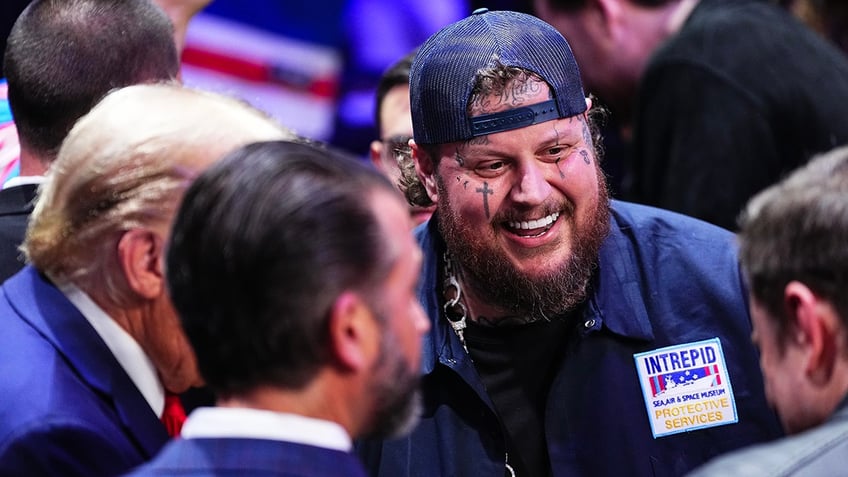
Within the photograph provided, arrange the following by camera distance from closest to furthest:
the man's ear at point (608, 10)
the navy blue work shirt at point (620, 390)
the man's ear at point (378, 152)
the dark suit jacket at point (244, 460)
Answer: the dark suit jacket at point (244, 460), the navy blue work shirt at point (620, 390), the man's ear at point (378, 152), the man's ear at point (608, 10)

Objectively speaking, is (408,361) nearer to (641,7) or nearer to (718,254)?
(718,254)

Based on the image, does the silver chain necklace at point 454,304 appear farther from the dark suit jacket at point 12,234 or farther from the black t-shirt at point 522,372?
the dark suit jacket at point 12,234

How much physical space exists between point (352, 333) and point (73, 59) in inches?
61.1

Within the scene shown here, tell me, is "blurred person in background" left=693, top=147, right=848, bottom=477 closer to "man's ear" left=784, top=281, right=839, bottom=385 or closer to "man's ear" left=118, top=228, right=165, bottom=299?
"man's ear" left=784, top=281, right=839, bottom=385

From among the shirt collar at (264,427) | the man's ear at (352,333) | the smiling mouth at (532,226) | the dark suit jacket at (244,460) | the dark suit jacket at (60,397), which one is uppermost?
the man's ear at (352,333)

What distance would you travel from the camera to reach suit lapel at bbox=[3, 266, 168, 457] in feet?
7.15

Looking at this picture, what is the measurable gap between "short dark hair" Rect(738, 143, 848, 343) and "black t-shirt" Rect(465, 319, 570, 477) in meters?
0.91

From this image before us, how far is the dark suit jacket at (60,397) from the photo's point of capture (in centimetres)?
202

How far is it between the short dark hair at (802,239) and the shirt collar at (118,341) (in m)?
1.09

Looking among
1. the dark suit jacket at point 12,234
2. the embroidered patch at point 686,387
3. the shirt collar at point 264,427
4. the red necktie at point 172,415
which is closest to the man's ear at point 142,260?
the red necktie at point 172,415

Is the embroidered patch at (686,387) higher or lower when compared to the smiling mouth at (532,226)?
lower

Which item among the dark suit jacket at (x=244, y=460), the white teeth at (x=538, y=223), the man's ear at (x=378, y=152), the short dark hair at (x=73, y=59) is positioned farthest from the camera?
the man's ear at (x=378, y=152)

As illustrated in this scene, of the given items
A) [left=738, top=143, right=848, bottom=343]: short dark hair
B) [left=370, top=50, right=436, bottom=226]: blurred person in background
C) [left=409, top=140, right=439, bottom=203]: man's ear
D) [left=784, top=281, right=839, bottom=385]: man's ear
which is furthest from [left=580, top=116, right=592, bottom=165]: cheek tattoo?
[left=784, top=281, right=839, bottom=385]: man's ear

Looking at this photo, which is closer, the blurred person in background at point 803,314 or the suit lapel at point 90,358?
the blurred person in background at point 803,314
